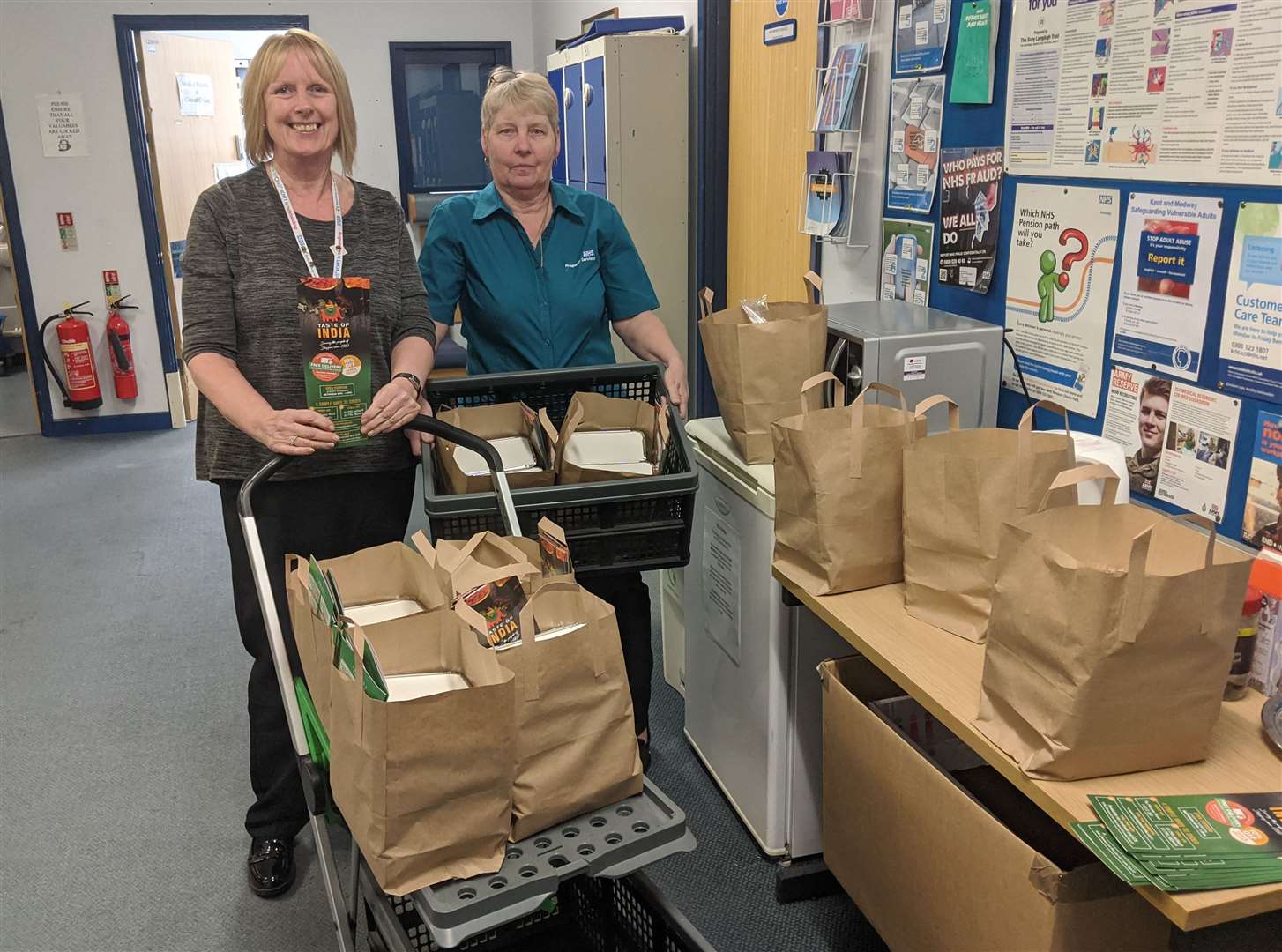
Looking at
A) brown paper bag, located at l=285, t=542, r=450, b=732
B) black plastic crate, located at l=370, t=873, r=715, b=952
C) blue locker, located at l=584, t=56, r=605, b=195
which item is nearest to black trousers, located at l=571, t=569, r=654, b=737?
black plastic crate, located at l=370, t=873, r=715, b=952

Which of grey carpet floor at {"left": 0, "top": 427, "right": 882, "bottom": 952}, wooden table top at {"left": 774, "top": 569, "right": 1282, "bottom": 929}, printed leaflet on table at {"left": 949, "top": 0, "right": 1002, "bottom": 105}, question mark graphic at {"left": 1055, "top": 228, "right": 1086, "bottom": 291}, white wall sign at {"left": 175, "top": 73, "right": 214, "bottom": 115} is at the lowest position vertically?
grey carpet floor at {"left": 0, "top": 427, "right": 882, "bottom": 952}

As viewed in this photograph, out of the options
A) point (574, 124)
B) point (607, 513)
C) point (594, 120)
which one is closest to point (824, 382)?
point (607, 513)

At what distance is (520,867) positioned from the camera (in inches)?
49.6

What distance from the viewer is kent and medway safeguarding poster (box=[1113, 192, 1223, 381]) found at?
1.72 meters

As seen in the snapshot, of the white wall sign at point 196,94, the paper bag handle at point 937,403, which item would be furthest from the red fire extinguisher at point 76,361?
the paper bag handle at point 937,403

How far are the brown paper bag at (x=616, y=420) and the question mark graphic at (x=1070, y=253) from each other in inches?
32.6

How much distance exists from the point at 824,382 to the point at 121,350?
16.8ft

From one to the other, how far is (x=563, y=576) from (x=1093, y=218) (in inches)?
50.0

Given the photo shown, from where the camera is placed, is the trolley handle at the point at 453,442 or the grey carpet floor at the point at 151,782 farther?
the grey carpet floor at the point at 151,782

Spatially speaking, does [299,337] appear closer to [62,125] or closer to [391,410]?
[391,410]

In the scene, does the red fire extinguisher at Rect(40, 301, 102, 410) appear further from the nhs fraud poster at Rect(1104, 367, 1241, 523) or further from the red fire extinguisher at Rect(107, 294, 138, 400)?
the nhs fraud poster at Rect(1104, 367, 1241, 523)

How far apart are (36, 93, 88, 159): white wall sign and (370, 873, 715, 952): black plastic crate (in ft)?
17.6

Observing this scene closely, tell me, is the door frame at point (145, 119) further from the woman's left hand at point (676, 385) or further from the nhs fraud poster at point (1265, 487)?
the nhs fraud poster at point (1265, 487)

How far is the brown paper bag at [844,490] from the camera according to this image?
5.59ft
